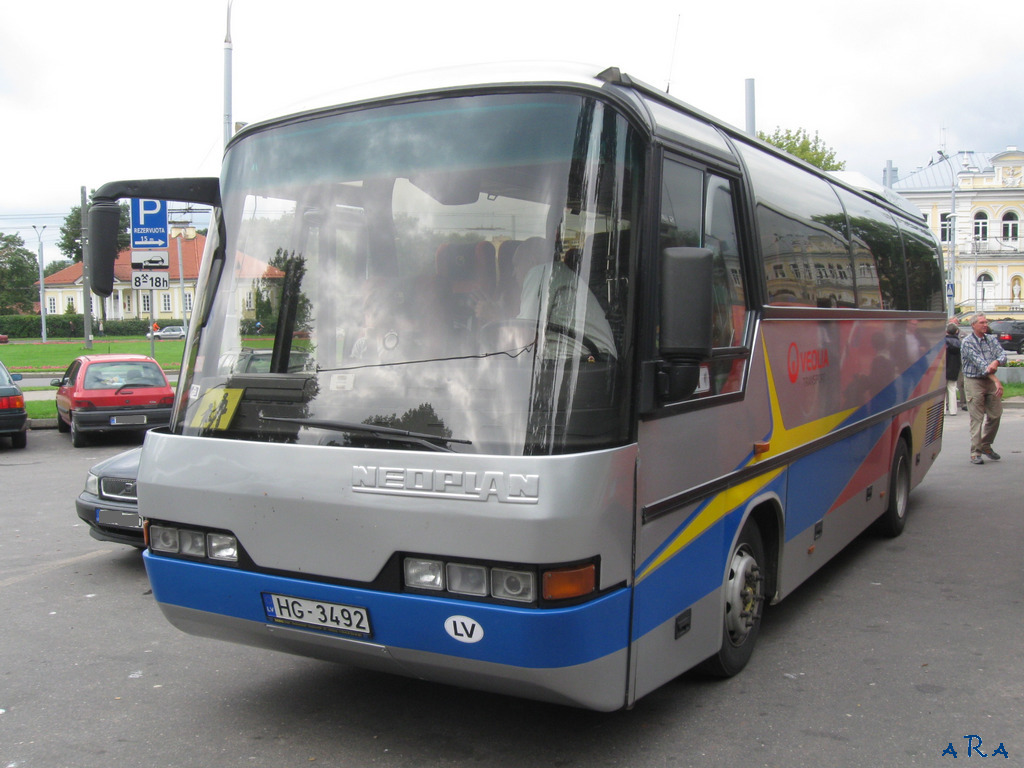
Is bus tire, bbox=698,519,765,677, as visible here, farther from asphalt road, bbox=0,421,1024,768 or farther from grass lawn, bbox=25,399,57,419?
grass lawn, bbox=25,399,57,419

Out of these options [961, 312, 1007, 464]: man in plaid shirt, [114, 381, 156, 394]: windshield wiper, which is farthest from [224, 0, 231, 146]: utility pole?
[961, 312, 1007, 464]: man in plaid shirt

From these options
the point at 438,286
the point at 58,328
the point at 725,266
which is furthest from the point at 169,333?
the point at 438,286

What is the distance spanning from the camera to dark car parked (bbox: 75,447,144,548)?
7.31 meters

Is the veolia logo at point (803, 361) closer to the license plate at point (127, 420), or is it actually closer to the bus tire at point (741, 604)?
the bus tire at point (741, 604)

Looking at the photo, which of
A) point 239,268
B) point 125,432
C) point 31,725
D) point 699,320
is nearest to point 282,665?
point 31,725

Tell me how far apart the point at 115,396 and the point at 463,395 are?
47.0ft

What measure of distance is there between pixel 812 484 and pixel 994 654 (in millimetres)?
1391

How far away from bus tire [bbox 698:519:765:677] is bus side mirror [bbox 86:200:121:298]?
3297mm

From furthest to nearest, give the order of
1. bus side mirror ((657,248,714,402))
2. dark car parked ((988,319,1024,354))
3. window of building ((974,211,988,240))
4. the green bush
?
the green bush < window of building ((974,211,988,240)) < dark car parked ((988,319,1024,354)) < bus side mirror ((657,248,714,402))

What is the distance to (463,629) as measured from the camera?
3656 millimetres

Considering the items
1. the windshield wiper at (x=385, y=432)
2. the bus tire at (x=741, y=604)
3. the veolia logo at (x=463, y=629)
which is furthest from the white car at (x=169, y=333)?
the veolia logo at (x=463, y=629)

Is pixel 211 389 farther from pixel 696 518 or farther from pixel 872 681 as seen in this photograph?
pixel 872 681

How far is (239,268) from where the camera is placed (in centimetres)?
443

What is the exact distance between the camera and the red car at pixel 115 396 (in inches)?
643
